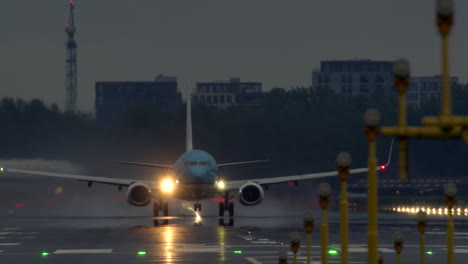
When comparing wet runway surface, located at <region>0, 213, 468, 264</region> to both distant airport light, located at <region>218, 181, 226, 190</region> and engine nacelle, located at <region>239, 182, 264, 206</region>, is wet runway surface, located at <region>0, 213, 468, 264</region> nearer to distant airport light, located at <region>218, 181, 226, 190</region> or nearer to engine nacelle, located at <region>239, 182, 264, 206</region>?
engine nacelle, located at <region>239, 182, 264, 206</region>

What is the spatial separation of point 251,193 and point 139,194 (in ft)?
19.1

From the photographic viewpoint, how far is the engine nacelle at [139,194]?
62.4m

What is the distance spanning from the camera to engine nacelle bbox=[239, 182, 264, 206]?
63088 millimetres

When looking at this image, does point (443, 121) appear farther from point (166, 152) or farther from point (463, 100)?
point (463, 100)

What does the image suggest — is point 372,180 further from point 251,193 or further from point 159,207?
point 159,207

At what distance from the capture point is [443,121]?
41.0 feet

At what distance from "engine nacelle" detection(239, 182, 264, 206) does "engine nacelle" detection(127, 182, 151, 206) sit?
484cm

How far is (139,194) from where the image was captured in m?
62.5

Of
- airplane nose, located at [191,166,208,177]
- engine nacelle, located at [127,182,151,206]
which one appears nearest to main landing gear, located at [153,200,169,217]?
engine nacelle, located at [127,182,151,206]

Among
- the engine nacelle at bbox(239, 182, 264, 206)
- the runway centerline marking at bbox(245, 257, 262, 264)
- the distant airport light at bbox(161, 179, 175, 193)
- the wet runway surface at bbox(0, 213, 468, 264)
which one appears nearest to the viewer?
the runway centerline marking at bbox(245, 257, 262, 264)

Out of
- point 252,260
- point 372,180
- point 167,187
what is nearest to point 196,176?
point 167,187

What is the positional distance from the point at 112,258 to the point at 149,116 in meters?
80.0

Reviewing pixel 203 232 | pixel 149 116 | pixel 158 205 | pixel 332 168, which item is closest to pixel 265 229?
pixel 203 232

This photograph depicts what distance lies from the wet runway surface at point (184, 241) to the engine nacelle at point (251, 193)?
9.17ft
